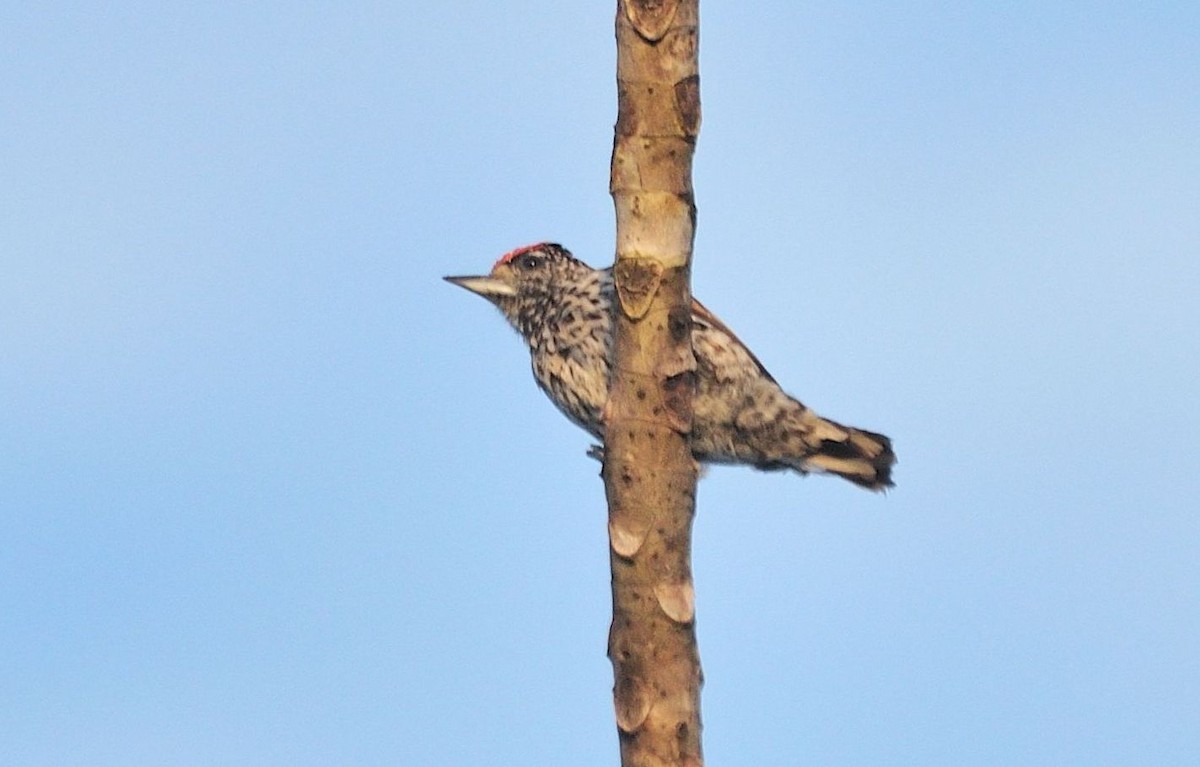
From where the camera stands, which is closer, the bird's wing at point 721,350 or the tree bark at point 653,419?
the tree bark at point 653,419

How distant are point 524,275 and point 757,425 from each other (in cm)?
159

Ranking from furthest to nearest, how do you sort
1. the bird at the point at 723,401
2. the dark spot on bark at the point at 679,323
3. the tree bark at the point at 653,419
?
the bird at the point at 723,401 < the dark spot on bark at the point at 679,323 < the tree bark at the point at 653,419

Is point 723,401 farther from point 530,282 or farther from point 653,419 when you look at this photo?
point 653,419

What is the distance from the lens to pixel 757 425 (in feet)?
23.0

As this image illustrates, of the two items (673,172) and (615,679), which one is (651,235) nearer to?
(673,172)

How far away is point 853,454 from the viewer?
707 centimetres

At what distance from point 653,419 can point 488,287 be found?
353 centimetres

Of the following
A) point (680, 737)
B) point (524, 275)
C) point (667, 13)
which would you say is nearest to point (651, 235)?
point (667, 13)

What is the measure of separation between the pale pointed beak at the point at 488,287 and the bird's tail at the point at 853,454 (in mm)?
1750

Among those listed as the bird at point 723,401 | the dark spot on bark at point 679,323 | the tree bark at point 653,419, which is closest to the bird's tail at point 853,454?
the bird at point 723,401

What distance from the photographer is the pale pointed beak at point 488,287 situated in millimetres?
7898

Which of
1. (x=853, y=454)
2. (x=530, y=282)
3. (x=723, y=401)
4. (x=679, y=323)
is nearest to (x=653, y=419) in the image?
(x=679, y=323)

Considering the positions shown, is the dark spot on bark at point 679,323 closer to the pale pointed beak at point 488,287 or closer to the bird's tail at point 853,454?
the bird's tail at point 853,454

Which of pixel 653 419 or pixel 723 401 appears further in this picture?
pixel 723 401
